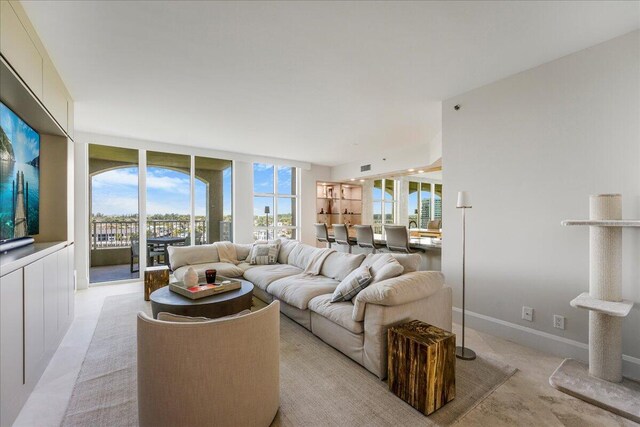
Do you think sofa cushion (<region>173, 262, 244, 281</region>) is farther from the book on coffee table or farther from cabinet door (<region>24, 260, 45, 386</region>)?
cabinet door (<region>24, 260, 45, 386</region>)

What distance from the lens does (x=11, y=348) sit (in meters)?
1.80

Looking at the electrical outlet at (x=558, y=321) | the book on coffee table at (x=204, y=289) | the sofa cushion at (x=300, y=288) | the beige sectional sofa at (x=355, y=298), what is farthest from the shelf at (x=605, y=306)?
the book on coffee table at (x=204, y=289)

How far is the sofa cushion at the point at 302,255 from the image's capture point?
167 inches

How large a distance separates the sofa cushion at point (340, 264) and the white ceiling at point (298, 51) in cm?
193

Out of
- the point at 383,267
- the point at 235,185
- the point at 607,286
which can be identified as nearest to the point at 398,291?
the point at 383,267

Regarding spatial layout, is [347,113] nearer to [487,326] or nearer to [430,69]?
[430,69]

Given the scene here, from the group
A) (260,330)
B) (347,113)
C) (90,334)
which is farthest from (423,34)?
(90,334)

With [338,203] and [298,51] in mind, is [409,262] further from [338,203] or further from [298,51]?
[338,203]

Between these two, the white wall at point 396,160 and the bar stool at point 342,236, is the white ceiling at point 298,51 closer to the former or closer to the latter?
the white wall at point 396,160

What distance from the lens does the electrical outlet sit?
104 inches

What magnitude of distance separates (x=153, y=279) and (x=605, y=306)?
4.99 metres

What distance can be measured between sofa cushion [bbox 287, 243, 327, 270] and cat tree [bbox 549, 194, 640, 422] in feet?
9.11

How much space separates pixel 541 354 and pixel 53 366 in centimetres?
422

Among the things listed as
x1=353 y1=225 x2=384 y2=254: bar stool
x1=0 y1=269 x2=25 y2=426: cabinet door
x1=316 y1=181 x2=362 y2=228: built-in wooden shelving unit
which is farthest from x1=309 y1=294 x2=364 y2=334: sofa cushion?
x1=316 y1=181 x2=362 y2=228: built-in wooden shelving unit
